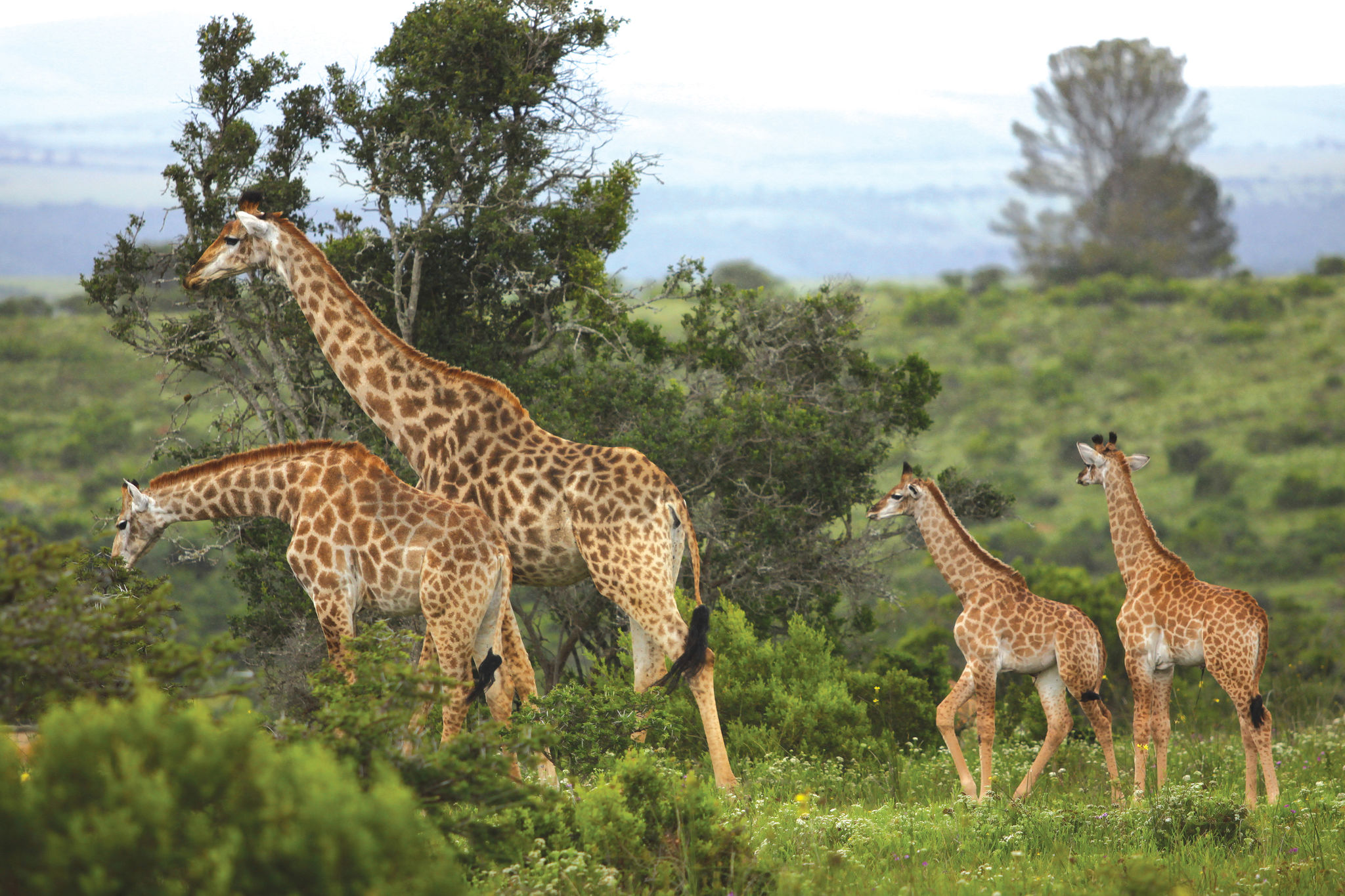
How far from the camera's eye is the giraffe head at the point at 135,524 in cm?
923

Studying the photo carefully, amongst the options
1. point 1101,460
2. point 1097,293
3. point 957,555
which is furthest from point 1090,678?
point 1097,293

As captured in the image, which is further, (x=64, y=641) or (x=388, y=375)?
(x=388, y=375)

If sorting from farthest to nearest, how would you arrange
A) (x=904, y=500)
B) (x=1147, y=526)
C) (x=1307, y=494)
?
1. (x=1307, y=494)
2. (x=904, y=500)
3. (x=1147, y=526)

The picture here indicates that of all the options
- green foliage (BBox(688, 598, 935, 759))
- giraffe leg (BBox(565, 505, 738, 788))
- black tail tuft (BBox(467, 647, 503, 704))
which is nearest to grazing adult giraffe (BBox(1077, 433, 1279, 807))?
green foliage (BBox(688, 598, 935, 759))

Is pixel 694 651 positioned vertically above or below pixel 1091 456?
below

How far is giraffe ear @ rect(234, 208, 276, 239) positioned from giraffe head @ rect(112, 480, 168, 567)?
2.22 meters

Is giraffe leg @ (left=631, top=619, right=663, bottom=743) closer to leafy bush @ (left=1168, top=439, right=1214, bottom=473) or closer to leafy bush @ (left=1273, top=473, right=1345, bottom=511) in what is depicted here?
leafy bush @ (left=1273, top=473, right=1345, bottom=511)

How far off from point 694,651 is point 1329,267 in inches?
3125

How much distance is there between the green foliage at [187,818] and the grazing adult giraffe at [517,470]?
193 inches

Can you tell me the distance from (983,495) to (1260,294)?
6207 cm

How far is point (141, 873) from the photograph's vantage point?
431 centimetres

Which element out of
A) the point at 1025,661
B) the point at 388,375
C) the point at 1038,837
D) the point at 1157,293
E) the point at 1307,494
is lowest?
the point at 1307,494

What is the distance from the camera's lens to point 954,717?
10.0 meters

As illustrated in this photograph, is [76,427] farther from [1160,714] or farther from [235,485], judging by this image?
[1160,714]
